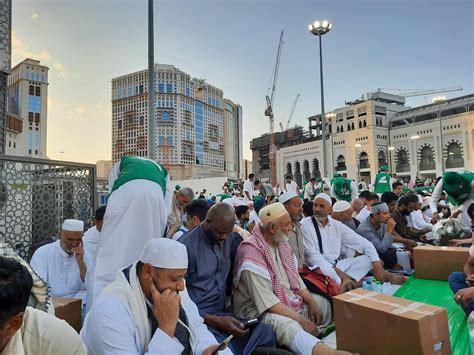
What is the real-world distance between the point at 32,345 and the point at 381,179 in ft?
28.7

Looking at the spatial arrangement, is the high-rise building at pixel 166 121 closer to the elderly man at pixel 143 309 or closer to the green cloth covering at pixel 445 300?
the green cloth covering at pixel 445 300

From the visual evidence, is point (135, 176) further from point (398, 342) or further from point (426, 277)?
point (426, 277)

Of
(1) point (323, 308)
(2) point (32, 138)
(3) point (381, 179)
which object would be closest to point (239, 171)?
(2) point (32, 138)

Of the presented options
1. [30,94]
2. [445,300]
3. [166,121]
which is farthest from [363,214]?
[166,121]

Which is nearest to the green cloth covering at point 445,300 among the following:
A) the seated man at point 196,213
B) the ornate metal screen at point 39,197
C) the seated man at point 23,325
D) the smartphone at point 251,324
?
the smartphone at point 251,324

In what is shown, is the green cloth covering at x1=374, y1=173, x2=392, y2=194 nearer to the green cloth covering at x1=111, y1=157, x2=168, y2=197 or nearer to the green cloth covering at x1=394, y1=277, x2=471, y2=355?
the green cloth covering at x1=394, y1=277, x2=471, y2=355

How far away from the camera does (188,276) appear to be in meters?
2.27

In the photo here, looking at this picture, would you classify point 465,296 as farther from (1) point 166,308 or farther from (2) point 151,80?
(2) point 151,80

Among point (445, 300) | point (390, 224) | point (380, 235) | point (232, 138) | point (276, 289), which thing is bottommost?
point (445, 300)

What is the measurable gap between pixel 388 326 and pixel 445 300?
1641mm

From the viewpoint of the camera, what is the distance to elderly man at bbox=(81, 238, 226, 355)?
1269 mm

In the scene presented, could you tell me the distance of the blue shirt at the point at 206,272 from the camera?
7.38 feet

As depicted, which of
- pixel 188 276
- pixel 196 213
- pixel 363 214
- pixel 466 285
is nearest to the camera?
pixel 188 276

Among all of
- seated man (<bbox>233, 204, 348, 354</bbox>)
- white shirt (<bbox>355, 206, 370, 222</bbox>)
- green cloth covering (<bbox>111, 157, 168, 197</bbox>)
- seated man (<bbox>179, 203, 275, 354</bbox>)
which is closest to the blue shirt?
seated man (<bbox>179, 203, 275, 354</bbox>)
